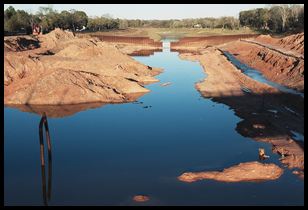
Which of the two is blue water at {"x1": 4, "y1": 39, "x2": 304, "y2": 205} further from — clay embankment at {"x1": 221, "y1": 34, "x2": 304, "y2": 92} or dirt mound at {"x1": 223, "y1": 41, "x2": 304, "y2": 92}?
clay embankment at {"x1": 221, "y1": 34, "x2": 304, "y2": 92}

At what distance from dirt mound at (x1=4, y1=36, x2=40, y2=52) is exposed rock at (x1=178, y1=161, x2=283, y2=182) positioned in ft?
134

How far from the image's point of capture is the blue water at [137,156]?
14.0 m

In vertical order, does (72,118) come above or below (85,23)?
below

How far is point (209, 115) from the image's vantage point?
81.7 ft

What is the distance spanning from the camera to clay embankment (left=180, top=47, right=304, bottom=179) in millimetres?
18516

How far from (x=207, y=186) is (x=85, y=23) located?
353 feet

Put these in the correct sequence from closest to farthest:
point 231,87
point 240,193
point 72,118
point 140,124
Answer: point 240,193 → point 140,124 → point 72,118 → point 231,87

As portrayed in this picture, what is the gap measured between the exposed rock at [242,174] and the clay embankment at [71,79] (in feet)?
47.8

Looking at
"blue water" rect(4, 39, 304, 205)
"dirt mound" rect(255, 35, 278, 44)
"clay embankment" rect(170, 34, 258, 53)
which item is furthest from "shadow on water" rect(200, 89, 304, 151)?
"clay embankment" rect(170, 34, 258, 53)

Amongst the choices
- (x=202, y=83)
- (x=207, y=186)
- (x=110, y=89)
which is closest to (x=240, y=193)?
(x=207, y=186)

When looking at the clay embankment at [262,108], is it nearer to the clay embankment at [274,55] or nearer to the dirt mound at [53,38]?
the clay embankment at [274,55]

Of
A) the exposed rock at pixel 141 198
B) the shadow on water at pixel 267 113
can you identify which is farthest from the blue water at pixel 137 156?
the shadow on water at pixel 267 113

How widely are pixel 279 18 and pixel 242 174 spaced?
78655 millimetres

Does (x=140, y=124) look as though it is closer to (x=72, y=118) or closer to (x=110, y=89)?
(x=72, y=118)
